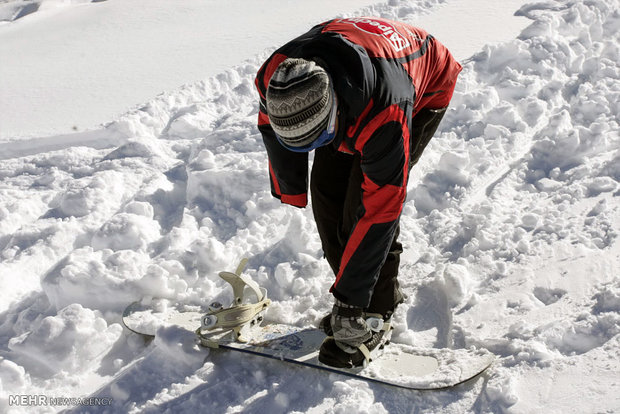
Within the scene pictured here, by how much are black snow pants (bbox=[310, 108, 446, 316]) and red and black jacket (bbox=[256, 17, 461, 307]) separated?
0.43ft

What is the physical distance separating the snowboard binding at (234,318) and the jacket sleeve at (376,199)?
2.26 ft

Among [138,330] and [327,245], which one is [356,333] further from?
[138,330]

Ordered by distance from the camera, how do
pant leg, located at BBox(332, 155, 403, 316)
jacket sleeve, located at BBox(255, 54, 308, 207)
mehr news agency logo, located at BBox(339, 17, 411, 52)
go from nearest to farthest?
mehr news agency logo, located at BBox(339, 17, 411, 52), pant leg, located at BBox(332, 155, 403, 316), jacket sleeve, located at BBox(255, 54, 308, 207)

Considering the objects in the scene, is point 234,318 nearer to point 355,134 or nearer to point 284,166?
point 284,166

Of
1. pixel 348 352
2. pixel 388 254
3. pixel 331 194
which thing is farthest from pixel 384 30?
pixel 348 352

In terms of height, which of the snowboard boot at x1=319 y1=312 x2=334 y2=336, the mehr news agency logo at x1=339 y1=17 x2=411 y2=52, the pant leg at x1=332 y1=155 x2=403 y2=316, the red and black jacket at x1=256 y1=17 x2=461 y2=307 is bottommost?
the snowboard boot at x1=319 y1=312 x2=334 y2=336

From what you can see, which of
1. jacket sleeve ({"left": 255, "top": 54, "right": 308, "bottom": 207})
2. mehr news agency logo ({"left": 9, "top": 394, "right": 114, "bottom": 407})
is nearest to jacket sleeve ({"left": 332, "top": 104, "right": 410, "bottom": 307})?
jacket sleeve ({"left": 255, "top": 54, "right": 308, "bottom": 207})

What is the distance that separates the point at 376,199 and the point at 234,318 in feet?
3.65

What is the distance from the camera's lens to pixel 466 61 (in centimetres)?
572

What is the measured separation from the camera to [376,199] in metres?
2.14

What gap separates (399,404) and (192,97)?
420 centimetres

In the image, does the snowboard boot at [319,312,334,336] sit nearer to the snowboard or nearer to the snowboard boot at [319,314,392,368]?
the snowboard

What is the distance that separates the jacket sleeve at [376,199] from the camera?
2.01 metres

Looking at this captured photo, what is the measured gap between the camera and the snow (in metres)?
2.60
